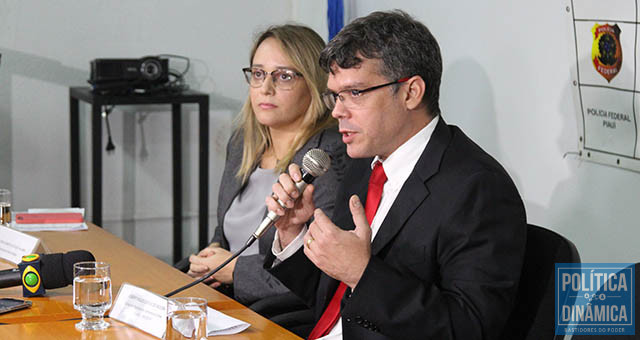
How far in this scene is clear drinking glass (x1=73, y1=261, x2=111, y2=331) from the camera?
5.45 feet

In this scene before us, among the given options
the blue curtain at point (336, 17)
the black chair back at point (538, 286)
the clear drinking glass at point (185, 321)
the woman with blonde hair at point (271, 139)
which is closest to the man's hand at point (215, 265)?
the woman with blonde hair at point (271, 139)

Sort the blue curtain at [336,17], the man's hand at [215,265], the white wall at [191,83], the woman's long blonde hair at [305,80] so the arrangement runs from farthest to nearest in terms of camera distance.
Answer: the blue curtain at [336,17]
the white wall at [191,83]
the woman's long blonde hair at [305,80]
the man's hand at [215,265]

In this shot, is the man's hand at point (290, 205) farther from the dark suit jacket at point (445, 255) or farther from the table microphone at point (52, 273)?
A: the table microphone at point (52, 273)

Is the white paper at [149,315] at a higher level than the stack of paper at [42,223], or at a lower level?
lower

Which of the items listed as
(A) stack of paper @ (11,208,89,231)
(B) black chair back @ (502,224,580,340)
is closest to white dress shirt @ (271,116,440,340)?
(B) black chair back @ (502,224,580,340)

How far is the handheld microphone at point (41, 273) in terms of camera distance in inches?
73.6

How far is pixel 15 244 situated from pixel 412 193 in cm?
117

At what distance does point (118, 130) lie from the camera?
14.3ft

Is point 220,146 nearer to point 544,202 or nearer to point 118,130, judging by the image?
point 118,130

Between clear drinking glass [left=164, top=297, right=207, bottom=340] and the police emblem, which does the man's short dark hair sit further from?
the police emblem

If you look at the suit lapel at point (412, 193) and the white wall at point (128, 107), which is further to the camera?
the white wall at point (128, 107)

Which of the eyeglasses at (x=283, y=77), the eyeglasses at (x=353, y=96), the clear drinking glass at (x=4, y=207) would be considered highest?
the eyeglasses at (x=283, y=77)

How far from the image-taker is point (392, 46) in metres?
1.71
